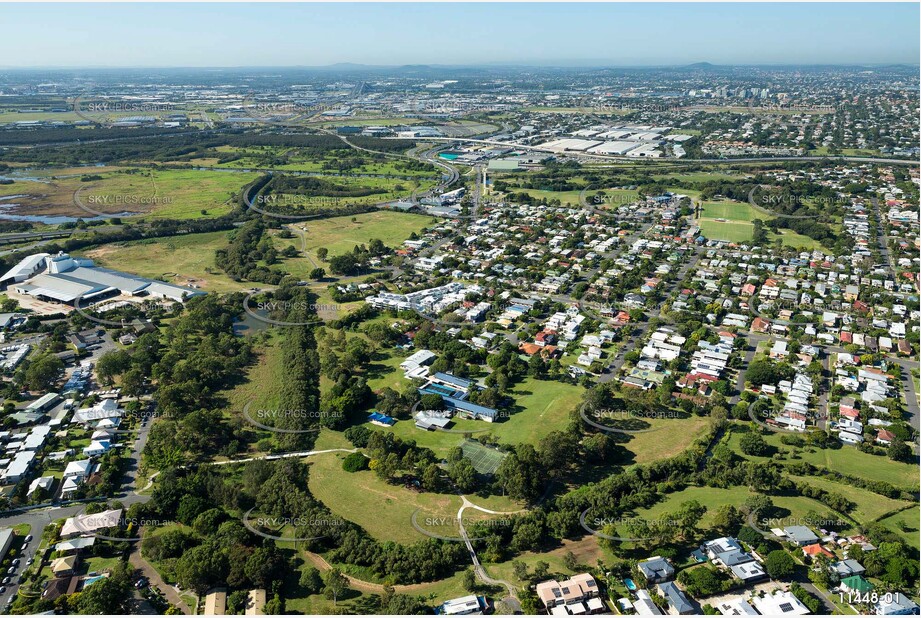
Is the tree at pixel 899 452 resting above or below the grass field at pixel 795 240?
below

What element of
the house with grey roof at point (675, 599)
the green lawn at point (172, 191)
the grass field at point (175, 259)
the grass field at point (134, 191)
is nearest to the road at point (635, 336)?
the house with grey roof at point (675, 599)

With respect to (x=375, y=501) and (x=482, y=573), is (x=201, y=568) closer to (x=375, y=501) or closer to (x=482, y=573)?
(x=375, y=501)

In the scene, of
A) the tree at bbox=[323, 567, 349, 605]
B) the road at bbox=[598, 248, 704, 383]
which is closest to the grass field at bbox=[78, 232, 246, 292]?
the road at bbox=[598, 248, 704, 383]

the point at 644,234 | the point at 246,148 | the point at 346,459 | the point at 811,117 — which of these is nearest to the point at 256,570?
the point at 346,459

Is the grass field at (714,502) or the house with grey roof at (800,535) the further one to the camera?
the grass field at (714,502)

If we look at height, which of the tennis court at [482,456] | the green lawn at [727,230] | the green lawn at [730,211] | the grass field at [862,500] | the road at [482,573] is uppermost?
the green lawn at [730,211]

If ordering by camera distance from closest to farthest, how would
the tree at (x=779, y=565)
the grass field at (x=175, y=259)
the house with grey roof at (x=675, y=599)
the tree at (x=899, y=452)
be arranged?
the house with grey roof at (x=675, y=599)
the tree at (x=779, y=565)
the tree at (x=899, y=452)
the grass field at (x=175, y=259)

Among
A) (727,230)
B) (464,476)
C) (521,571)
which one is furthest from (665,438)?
(727,230)

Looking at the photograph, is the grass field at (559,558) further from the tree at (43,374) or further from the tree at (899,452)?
the tree at (43,374)
